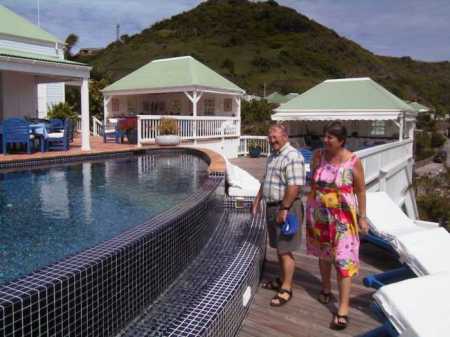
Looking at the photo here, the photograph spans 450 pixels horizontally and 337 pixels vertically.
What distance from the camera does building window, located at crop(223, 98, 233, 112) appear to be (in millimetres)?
24266

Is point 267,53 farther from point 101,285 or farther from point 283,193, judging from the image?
point 101,285

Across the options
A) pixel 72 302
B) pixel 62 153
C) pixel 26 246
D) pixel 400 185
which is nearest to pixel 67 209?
pixel 26 246

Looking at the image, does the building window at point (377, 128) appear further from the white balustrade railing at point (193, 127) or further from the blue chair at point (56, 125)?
the blue chair at point (56, 125)

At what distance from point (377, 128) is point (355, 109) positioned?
4.08 meters

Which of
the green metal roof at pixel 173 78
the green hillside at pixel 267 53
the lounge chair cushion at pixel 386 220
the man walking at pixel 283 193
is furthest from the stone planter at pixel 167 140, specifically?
the green hillside at pixel 267 53

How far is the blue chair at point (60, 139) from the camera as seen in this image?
1245cm

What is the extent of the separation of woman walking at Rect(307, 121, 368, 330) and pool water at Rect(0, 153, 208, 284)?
229cm

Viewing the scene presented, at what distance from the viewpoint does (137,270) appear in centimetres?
320

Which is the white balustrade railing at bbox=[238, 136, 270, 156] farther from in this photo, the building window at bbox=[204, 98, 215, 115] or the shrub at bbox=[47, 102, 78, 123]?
the shrub at bbox=[47, 102, 78, 123]

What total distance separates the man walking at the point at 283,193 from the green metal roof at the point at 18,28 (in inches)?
670

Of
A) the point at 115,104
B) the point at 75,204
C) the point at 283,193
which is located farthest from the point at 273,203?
→ the point at 115,104

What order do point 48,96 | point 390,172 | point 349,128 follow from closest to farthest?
point 390,172
point 48,96
point 349,128

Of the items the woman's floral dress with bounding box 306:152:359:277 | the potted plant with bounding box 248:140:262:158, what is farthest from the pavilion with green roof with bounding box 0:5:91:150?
the woman's floral dress with bounding box 306:152:359:277

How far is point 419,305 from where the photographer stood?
253 cm
